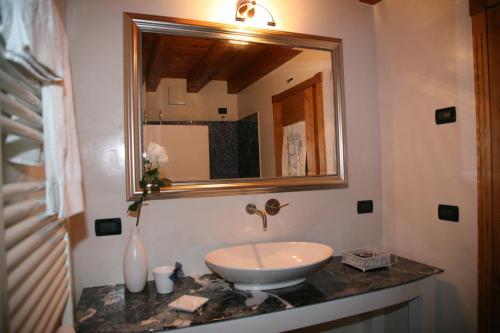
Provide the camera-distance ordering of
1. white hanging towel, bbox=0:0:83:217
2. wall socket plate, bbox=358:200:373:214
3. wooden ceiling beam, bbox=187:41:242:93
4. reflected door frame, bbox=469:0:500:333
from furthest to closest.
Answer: wall socket plate, bbox=358:200:373:214, wooden ceiling beam, bbox=187:41:242:93, reflected door frame, bbox=469:0:500:333, white hanging towel, bbox=0:0:83:217

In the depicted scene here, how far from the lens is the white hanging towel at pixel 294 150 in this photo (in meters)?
1.77

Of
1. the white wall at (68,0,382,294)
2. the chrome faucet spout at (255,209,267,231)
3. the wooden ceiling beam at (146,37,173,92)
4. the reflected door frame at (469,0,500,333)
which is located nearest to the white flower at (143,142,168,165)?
the white wall at (68,0,382,294)

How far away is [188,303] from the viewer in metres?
1.18

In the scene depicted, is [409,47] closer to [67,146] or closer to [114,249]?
[67,146]

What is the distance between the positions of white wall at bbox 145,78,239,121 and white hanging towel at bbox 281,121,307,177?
0.33 meters

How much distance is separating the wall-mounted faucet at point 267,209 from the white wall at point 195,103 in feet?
1.60

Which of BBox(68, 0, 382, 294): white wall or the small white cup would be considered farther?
BBox(68, 0, 382, 294): white wall

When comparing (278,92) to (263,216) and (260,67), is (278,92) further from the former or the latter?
(263,216)

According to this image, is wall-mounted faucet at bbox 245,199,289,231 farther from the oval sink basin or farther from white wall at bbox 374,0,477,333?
white wall at bbox 374,0,477,333

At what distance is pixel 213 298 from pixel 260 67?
1.21 metres

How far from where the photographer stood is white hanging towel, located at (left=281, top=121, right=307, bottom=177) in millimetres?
1767

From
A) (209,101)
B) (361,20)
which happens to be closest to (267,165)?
(209,101)

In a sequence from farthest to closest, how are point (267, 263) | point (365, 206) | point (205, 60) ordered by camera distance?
point (365, 206)
point (205, 60)
point (267, 263)

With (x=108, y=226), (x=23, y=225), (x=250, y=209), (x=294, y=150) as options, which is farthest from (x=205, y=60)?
(x=23, y=225)
